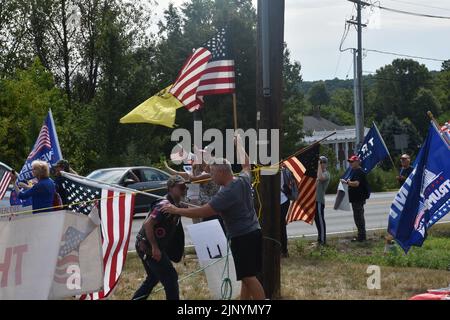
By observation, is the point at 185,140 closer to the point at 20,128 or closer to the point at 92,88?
the point at 20,128

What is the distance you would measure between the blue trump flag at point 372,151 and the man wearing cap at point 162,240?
7.73 m

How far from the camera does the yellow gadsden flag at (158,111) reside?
10891 millimetres

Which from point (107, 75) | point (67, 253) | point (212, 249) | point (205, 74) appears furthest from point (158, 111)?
point (107, 75)

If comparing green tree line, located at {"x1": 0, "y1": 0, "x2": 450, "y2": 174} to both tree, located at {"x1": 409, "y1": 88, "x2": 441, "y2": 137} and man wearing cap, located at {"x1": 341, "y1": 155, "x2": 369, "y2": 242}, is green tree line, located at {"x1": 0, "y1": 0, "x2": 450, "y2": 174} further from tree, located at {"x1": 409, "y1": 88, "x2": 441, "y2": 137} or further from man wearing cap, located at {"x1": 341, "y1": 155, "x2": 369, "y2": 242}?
tree, located at {"x1": 409, "y1": 88, "x2": 441, "y2": 137}

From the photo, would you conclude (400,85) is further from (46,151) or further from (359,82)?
(46,151)

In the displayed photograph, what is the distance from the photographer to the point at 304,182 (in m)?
12.8

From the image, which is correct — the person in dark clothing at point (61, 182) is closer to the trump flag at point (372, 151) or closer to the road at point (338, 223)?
the road at point (338, 223)

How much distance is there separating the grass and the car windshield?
7.62 metres

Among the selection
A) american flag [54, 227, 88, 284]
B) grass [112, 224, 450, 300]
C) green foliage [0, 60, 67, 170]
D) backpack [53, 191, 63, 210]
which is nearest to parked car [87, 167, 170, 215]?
grass [112, 224, 450, 300]

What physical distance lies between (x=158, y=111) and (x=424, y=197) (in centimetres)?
386

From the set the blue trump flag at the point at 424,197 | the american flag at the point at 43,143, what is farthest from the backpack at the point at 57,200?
the blue trump flag at the point at 424,197

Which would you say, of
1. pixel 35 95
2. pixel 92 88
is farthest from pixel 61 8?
pixel 35 95

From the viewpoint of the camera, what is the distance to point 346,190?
642 inches

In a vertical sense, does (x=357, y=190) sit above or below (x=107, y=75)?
below
